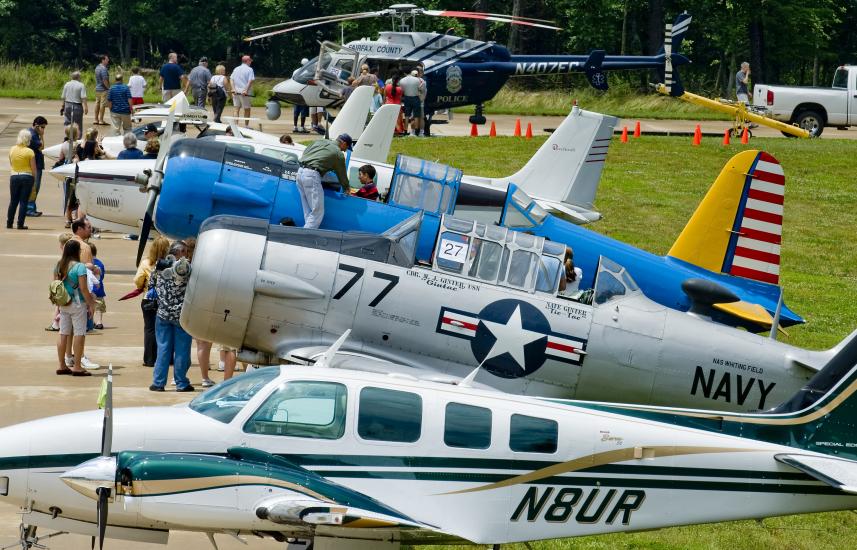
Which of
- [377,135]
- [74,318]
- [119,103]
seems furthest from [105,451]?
[119,103]

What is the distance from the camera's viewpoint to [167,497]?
27.1ft

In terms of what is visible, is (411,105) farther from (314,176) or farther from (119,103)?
(314,176)

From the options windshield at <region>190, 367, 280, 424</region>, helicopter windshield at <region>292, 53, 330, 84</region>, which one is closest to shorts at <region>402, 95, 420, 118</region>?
helicopter windshield at <region>292, 53, 330, 84</region>

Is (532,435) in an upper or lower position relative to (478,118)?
lower

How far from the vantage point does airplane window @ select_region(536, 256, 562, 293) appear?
12289mm

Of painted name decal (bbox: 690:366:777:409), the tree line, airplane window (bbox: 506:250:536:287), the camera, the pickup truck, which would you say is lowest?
painted name decal (bbox: 690:366:777:409)

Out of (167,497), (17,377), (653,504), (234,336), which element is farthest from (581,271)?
(167,497)

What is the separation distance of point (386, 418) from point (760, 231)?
8468mm

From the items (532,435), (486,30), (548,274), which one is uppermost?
(486,30)

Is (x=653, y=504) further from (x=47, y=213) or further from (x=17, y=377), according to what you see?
(x=47, y=213)

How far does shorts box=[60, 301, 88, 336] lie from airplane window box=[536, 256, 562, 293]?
19.0 feet

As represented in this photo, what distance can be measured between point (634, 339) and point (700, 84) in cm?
4561

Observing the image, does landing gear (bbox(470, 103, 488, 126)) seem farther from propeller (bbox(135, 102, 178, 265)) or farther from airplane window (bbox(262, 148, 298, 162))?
propeller (bbox(135, 102, 178, 265))

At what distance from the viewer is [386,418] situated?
362 inches
